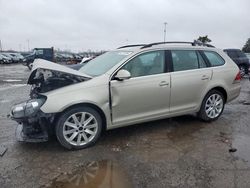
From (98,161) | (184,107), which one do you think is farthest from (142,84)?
(98,161)

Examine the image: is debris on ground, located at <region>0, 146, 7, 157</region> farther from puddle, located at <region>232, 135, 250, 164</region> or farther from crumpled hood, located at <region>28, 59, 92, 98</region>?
puddle, located at <region>232, 135, 250, 164</region>

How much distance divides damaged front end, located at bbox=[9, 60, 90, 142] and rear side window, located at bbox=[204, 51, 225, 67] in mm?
2744

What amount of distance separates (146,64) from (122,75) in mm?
679

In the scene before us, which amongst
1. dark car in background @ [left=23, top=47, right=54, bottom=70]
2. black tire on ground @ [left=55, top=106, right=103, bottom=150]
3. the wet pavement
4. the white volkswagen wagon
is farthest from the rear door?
dark car in background @ [left=23, top=47, right=54, bottom=70]

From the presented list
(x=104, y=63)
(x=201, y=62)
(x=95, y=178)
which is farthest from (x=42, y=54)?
(x=95, y=178)

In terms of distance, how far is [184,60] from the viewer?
17.3 feet

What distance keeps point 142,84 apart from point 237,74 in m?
2.57

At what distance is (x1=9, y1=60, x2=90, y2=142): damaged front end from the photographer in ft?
13.4

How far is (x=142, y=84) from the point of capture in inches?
182

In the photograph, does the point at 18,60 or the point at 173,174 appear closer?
the point at 173,174

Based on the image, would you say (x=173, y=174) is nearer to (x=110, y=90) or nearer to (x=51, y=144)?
(x=110, y=90)

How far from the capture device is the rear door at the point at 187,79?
5.04 meters

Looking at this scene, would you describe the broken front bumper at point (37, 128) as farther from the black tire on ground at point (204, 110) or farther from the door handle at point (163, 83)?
the black tire on ground at point (204, 110)

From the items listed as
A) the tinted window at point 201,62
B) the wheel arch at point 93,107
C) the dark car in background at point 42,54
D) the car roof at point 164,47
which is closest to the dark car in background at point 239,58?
the car roof at point 164,47
